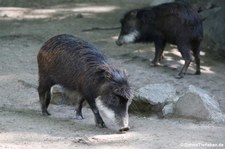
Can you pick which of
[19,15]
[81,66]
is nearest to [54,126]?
[81,66]

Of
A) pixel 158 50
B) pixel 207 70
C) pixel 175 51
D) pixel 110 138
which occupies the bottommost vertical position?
pixel 175 51

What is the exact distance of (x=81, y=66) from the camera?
20.6 feet

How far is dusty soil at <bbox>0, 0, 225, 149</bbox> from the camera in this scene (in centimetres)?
546

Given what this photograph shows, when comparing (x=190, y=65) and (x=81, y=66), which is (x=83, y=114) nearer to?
(x=81, y=66)

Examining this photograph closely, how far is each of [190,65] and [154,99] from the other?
10.1 feet

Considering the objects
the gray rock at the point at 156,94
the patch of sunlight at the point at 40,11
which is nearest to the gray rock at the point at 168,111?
the gray rock at the point at 156,94

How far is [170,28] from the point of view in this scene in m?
9.41

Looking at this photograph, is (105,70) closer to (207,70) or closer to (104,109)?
(104,109)

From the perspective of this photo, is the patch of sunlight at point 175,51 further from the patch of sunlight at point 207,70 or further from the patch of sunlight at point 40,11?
the patch of sunlight at point 40,11

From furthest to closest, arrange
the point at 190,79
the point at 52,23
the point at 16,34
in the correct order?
the point at 52,23 → the point at 16,34 → the point at 190,79

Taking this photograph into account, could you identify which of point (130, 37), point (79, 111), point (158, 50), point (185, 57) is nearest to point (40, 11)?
point (130, 37)

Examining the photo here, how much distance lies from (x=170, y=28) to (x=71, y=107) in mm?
2821

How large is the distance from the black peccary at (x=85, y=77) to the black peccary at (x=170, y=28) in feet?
9.90

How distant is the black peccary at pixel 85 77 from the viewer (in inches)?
227
